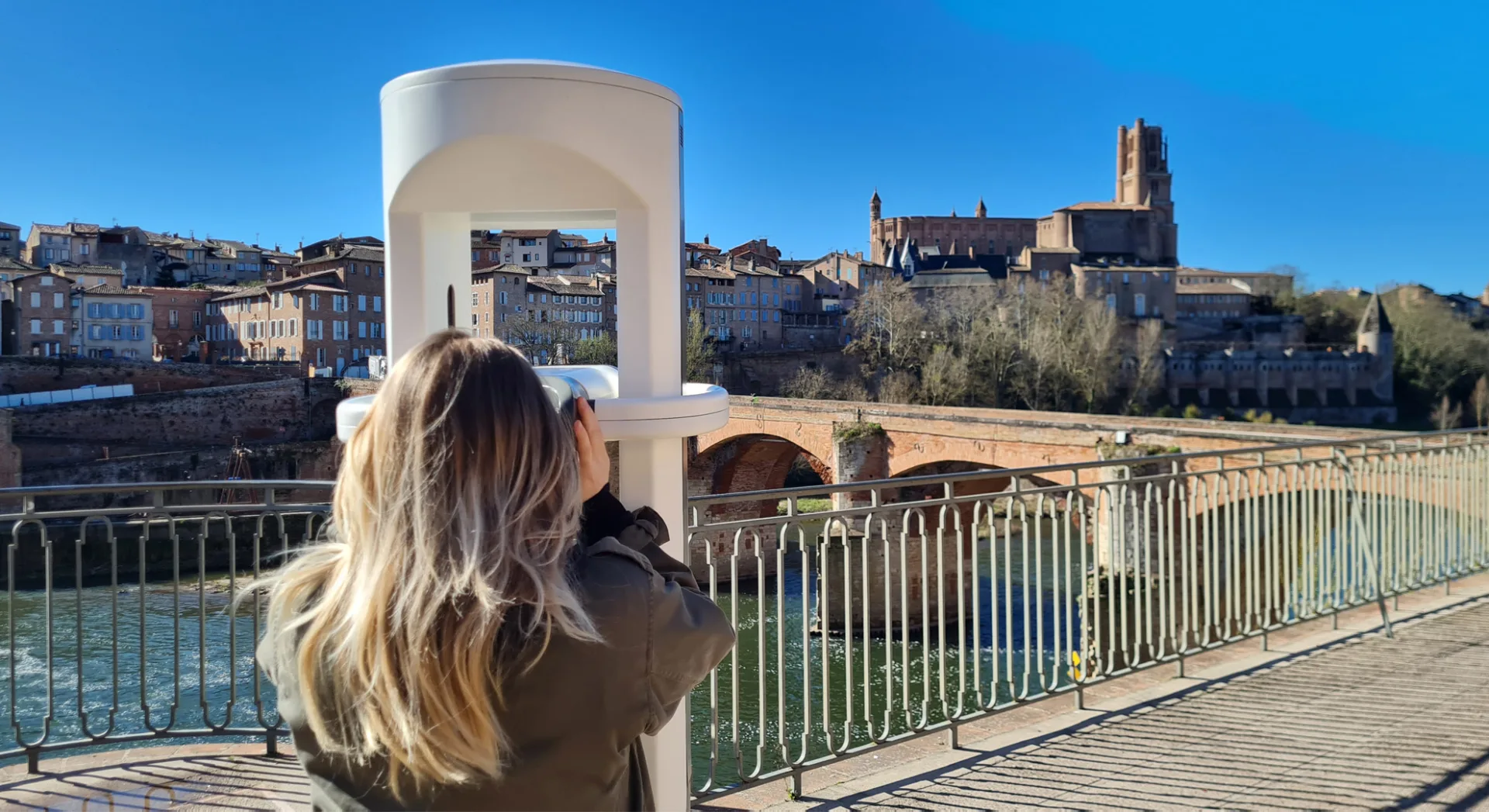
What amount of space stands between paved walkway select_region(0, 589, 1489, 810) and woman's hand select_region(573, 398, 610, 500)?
5.62ft

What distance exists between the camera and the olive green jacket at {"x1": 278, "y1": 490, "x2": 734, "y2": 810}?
1128 mm

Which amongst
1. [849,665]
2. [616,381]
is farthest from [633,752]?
[849,665]

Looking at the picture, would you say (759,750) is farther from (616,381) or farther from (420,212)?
(420,212)

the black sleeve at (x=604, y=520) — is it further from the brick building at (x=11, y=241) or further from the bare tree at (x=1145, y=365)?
the brick building at (x=11, y=241)

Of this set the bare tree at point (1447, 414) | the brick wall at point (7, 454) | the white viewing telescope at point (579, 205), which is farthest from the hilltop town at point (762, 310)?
the white viewing telescope at point (579, 205)

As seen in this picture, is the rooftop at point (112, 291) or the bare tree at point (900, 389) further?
the rooftop at point (112, 291)

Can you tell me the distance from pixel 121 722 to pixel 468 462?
1045cm

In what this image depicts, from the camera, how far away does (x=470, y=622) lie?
1.08 metres

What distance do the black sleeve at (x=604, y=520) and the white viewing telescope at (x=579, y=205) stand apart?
0.43 metres

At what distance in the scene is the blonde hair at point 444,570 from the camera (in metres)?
1.08

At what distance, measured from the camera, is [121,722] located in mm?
9680

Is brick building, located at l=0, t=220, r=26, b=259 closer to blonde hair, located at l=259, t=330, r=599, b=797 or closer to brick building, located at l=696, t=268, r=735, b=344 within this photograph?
brick building, located at l=696, t=268, r=735, b=344

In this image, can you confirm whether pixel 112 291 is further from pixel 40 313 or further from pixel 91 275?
pixel 91 275

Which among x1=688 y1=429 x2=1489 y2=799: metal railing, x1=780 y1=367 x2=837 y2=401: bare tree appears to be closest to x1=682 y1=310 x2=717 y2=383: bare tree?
x1=780 y1=367 x2=837 y2=401: bare tree
